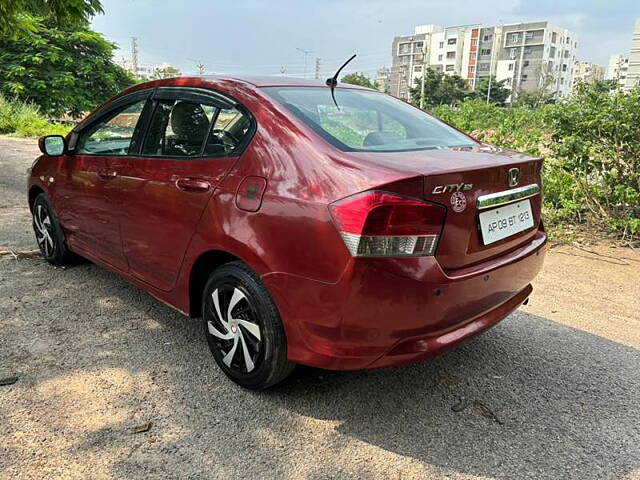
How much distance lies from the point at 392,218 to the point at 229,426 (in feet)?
4.13

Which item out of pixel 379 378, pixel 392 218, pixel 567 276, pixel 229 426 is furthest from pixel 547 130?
pixel 229 426

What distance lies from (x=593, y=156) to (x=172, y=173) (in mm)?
4891

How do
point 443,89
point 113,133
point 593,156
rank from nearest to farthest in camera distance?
1. point 113,133
2. point 593,156
3. point 443,89

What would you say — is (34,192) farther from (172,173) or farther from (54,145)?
(172,173)

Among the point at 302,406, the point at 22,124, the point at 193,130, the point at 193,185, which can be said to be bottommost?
the point at 302,406

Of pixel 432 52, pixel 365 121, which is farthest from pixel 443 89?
pixel 365 121

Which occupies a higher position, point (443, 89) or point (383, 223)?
point (443, 89)

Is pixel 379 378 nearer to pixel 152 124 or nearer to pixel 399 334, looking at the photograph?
pixel 399 334

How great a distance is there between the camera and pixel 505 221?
2.54 meters

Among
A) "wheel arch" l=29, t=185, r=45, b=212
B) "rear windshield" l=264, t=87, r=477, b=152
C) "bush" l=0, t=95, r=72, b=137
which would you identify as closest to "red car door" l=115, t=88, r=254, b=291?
"rear windshield" l=264, t=87, r=477, b=152

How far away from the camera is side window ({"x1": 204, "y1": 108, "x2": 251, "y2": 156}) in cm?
265

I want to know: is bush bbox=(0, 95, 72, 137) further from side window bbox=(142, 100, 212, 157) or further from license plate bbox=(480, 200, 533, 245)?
license plate bbox=(480, 200, 533, 245)

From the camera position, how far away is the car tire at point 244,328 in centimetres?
245

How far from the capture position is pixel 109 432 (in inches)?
93.6
